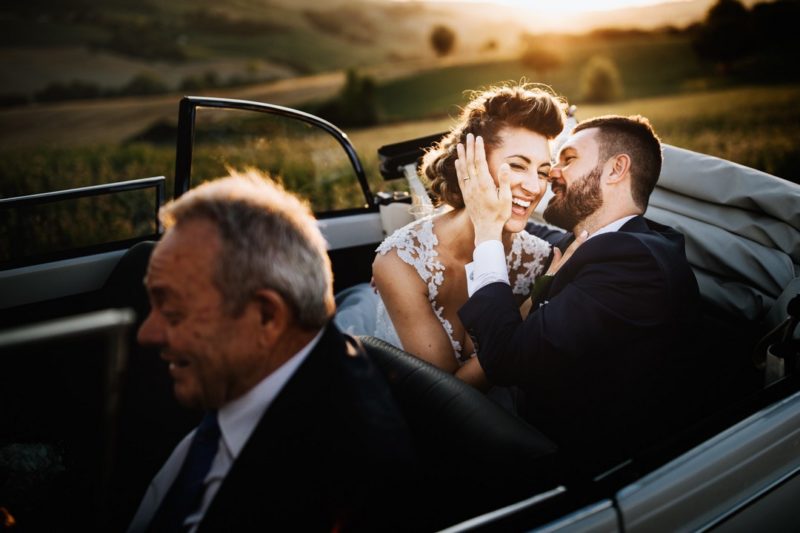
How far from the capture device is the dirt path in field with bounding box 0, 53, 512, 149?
79.7ft

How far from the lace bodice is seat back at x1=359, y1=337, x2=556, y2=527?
907 millimetres

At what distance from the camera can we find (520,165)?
2.29m

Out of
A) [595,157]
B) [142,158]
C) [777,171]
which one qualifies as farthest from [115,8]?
[595,157]

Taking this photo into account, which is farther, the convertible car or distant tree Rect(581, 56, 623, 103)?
distant tree Rect(581, 56, 623, 103)

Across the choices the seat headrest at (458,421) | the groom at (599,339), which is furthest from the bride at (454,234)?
the seat headrest at (458,421)

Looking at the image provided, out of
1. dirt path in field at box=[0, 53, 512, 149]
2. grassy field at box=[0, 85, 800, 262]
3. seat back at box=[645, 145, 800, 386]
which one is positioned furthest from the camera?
dirt path in field at box=[0, 53, 512, 149]

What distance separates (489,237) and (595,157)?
0.67m

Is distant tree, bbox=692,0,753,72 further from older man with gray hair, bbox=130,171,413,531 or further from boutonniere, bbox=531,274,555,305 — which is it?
older man with gray hair, bbox=130,171,413,531

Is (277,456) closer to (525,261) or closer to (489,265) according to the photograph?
(489,265)

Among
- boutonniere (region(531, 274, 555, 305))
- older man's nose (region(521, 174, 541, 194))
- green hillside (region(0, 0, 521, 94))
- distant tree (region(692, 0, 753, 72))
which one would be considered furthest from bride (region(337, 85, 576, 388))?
distant tree (region(692, 0, 753, 72))

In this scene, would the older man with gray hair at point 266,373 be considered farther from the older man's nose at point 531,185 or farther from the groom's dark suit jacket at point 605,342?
the older man's nose at point 531,185

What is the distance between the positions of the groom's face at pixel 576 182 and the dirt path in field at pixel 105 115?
867 inches

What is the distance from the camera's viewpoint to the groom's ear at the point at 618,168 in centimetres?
223

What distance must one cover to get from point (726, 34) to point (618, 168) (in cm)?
4937
